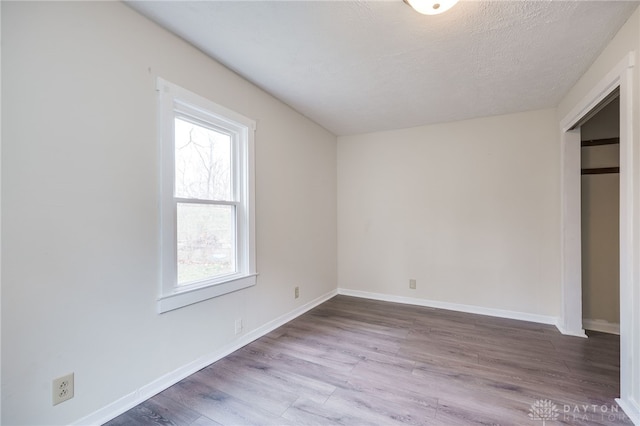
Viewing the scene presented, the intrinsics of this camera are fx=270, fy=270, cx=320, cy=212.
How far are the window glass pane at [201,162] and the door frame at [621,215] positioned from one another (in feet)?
9.63

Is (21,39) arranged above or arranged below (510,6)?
below

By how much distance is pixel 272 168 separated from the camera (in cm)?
298

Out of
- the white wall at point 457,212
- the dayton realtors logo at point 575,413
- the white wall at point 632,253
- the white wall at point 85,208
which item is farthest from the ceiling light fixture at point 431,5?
the dayton realtors logo at point 575,413

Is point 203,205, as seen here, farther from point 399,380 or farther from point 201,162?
point 399,380

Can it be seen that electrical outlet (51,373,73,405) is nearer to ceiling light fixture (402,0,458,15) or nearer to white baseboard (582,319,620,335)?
ceiling light fixture (402,0,458,15)

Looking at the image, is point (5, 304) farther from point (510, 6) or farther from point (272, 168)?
point (510, 6)

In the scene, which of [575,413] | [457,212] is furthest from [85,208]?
[457,212]

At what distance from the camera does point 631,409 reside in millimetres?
1637

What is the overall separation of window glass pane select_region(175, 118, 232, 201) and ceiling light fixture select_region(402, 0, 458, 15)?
1.77 meters

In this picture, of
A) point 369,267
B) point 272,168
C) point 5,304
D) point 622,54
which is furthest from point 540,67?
point 5,304

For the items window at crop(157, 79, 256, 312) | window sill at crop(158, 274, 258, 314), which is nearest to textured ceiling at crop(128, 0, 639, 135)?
window at crop(157, 79, 256, 312)

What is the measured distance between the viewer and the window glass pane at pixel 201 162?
Answer: 2.12 m

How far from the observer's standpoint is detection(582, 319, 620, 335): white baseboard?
9.48 feet

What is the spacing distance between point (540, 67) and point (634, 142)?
102 cm
